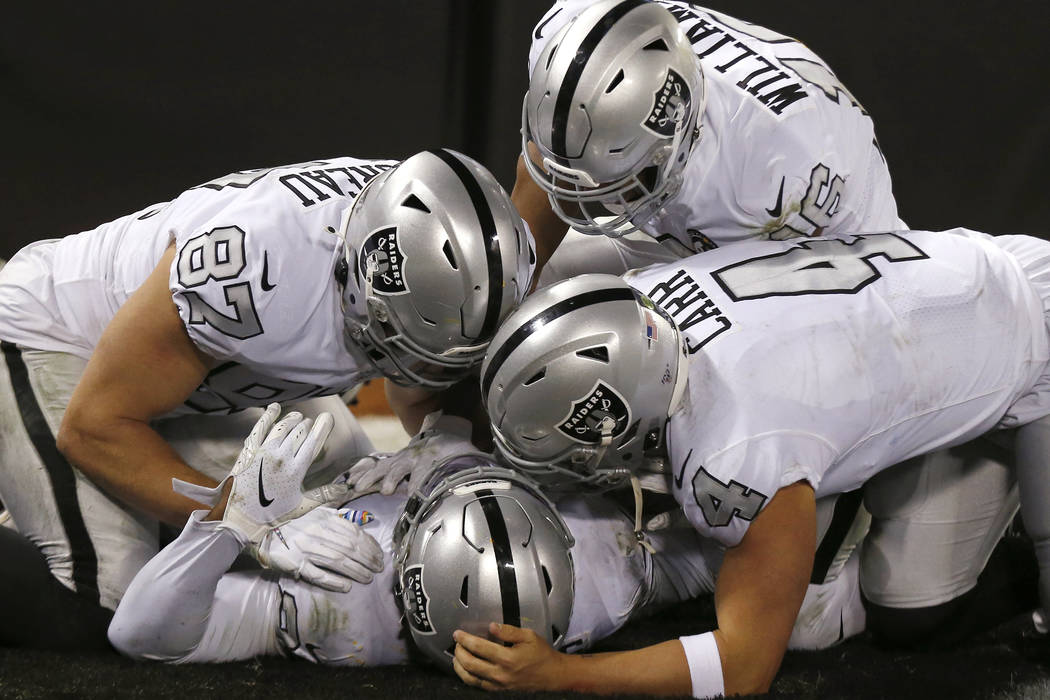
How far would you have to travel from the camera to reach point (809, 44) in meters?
3.33

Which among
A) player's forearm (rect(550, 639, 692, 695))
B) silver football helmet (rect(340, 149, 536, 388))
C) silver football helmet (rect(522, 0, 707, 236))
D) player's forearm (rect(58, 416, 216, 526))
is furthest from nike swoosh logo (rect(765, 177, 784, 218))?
player's forearm (rect(58, 416, 216, 526))

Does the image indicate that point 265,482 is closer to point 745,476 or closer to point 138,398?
point 138,398

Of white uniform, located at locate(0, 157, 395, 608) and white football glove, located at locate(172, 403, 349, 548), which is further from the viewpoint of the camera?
white uniform, located at locate(0, 157, 395, 608)

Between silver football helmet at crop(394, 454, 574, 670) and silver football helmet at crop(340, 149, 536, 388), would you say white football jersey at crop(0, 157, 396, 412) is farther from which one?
silver football helmet at crop(394, 454, 574, 670)

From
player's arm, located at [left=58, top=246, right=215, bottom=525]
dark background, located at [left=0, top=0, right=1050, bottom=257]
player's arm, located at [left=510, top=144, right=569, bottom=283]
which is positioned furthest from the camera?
dark background, located at [left=0, top=0, right=1050, bottom=257]

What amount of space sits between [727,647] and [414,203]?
0.88 meters

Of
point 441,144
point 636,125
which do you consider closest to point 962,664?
point 636,125

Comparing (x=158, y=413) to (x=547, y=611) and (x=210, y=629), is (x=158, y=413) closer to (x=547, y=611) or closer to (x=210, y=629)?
(x=210, y=629)

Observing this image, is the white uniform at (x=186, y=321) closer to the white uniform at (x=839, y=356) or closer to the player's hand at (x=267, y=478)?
the player's hand at (x=267, y=478)

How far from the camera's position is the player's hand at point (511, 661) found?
5.42 ft

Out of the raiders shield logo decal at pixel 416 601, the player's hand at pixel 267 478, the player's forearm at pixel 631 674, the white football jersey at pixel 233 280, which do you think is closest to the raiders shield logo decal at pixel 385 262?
the white football jersey at pixel 233 280

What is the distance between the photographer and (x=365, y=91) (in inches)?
132

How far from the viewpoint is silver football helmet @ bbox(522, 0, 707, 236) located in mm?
1781

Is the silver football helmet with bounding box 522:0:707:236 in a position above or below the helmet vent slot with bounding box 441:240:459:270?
above
